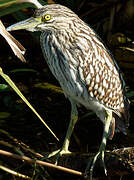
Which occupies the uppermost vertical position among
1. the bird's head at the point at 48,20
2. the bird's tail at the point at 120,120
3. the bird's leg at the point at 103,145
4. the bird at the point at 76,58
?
the bird's head at the point at 48,20

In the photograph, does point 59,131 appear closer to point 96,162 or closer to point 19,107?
point 19,107

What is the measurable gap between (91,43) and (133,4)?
1.71m

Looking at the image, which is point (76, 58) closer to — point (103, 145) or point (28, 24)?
point (28, 24)

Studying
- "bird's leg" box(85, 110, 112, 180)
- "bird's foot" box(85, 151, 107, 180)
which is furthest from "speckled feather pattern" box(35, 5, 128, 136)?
"bird's foot" box(85, 151, 107, 180)

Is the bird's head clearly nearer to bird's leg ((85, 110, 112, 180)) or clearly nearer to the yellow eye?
the yellow eye

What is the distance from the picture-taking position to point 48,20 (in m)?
3.42

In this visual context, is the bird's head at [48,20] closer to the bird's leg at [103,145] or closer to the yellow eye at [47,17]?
the yellow eye at [47,17]

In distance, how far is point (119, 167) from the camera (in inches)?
131

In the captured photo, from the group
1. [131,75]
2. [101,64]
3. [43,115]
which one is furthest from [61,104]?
[101,64]

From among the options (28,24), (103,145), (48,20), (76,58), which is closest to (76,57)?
(76,58)

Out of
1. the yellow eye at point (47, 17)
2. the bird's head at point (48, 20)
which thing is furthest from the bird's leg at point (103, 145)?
the yellow eye at point (47, 17)

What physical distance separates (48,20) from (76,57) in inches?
15.1

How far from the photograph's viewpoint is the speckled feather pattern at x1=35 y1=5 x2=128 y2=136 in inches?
139

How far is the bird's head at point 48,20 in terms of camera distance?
11.0ft
